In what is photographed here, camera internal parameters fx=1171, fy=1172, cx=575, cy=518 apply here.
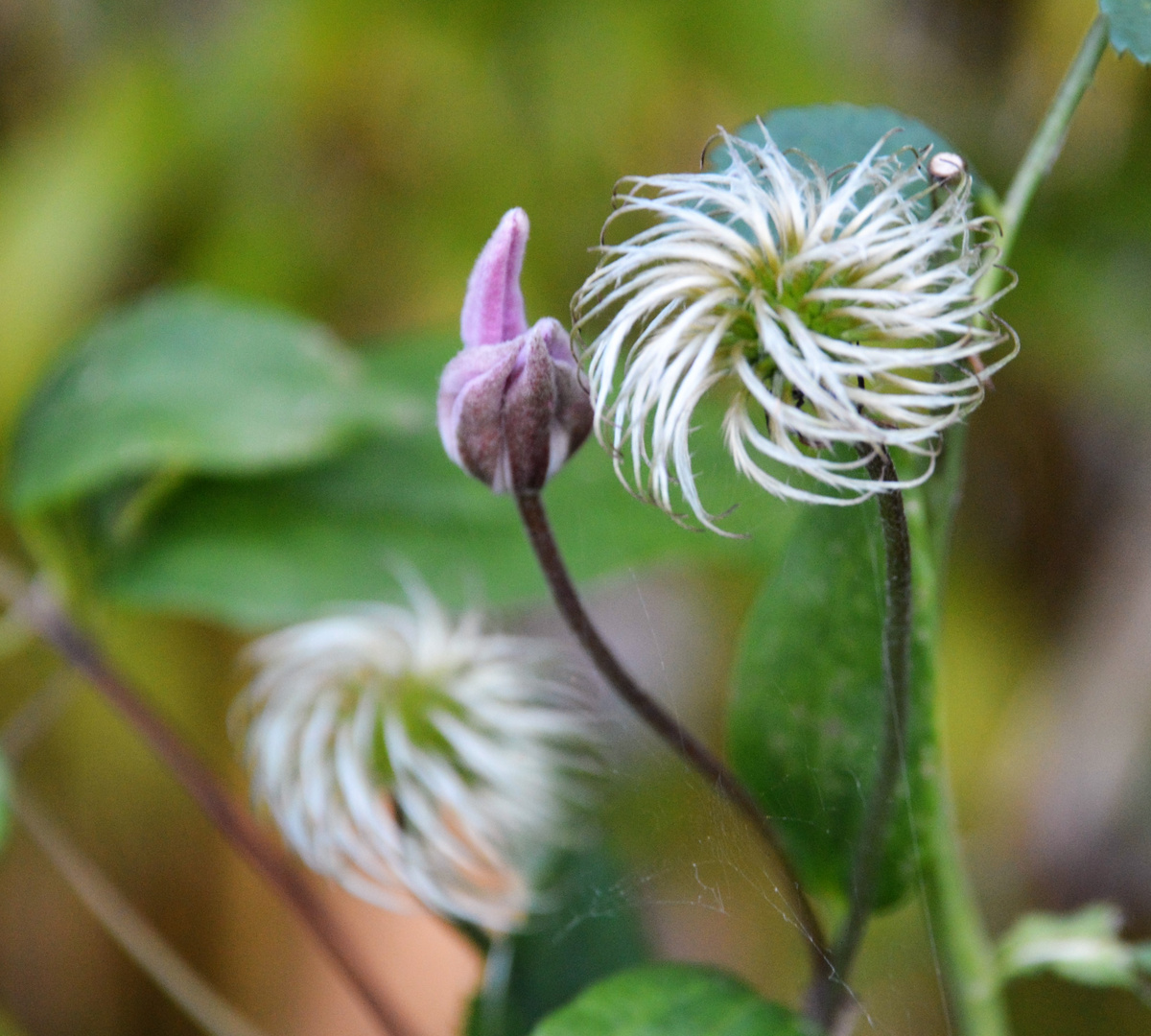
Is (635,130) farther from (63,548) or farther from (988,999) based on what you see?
(988,999)

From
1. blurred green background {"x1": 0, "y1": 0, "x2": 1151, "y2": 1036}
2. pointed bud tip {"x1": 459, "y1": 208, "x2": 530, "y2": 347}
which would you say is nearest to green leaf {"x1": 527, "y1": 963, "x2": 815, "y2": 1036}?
pointed bud tip {"x1": 459, "y1": 208, "x2": 530, "y2": 347}

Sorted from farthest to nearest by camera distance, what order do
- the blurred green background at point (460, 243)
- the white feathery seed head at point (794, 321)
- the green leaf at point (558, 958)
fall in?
the blurred green background at point (460, 243) → the green leaf at point (558, 958) → the white feathery seed head at point (794, 321)

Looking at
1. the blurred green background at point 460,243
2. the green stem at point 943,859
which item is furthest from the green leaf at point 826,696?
the blurred green background at point 460,243

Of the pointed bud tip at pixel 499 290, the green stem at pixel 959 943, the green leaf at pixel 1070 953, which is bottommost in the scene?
the green leaf at pixel 1070 953

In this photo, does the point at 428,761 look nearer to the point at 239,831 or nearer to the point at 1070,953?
the point at 239,831

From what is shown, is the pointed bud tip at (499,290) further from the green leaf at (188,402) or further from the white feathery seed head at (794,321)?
the green leaf at (188,402)

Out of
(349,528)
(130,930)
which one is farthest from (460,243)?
(130,930)
